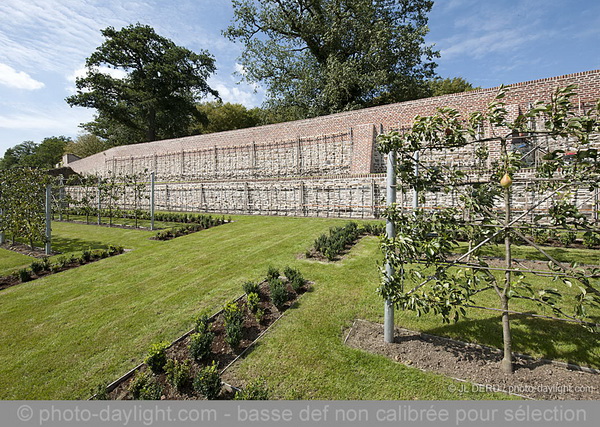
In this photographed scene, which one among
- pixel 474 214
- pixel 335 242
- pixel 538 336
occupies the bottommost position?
pixel 538 336

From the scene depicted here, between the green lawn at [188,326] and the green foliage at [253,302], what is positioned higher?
the green foliage at [253,302]

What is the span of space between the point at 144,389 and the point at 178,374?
0.31m

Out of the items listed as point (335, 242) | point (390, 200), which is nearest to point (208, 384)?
point (390, 200)

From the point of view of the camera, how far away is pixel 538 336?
11.2ft

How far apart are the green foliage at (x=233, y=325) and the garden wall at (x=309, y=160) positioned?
25.0 ft

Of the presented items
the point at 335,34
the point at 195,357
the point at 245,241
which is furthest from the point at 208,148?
the point at 195,357

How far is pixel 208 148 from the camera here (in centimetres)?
2355

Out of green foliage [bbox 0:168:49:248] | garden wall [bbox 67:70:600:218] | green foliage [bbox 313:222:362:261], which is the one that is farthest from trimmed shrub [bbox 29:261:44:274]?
garden wall [bbox 67:70:600:218]

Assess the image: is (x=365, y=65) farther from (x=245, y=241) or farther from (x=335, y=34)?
(x=245, y=241)

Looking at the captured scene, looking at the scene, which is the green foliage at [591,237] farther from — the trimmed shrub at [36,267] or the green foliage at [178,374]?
the trimmed shrub at [36,267]

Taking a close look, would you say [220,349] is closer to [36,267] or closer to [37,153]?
[36,267]

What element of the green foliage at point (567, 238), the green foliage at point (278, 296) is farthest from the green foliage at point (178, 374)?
the green foliage at point (567, 238)

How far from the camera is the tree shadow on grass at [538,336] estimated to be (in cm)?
302

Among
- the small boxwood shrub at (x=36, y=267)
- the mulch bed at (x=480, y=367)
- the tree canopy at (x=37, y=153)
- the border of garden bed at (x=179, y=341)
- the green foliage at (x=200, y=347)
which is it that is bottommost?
the border of garden bed at (x=179, y=341)
